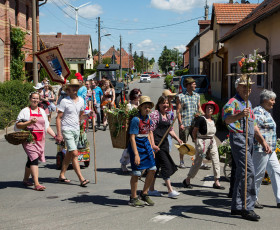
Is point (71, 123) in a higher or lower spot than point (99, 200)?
higher

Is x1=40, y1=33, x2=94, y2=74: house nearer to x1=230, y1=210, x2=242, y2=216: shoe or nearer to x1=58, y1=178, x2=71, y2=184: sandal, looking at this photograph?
x1=58, y1=178, x2=71, y2=184: sandal

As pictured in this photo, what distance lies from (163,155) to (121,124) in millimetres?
947

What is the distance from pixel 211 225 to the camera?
556cm

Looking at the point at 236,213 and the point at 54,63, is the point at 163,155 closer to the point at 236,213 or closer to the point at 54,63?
the point at 236,213

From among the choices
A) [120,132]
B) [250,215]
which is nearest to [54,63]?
[120,132]

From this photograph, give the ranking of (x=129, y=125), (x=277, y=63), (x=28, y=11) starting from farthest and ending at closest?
(x=28, y=11) → (x=277, y=63) → (x=129, y=125)

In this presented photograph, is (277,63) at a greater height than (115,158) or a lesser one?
greater

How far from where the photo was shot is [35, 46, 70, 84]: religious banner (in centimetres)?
943

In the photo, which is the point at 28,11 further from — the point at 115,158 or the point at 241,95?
the point at 241,95

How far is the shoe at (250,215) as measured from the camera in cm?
571

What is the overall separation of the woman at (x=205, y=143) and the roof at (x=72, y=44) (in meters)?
59.5

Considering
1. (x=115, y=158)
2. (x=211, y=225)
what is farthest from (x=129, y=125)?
(x=115, y=158)

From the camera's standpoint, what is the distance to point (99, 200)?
686 cm

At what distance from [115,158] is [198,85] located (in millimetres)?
14813
